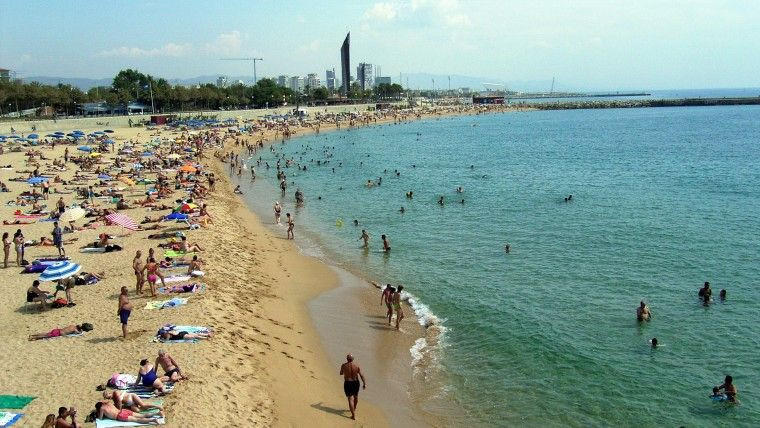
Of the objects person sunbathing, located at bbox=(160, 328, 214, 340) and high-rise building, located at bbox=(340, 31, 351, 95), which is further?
high-rise building, located at bbox=(340, 31, 351, 95)

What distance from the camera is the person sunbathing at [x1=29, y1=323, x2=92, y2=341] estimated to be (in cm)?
1306

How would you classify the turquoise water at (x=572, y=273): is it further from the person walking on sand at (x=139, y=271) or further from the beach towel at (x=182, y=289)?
the person walking on sand at (x=139, y=271)

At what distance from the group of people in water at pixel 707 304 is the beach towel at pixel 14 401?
45.0ft

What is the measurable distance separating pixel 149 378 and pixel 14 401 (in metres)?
2.29

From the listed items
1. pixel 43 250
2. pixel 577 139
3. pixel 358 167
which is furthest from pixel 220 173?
pixel 577 139

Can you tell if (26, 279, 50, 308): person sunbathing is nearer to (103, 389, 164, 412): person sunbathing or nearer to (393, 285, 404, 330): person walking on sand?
(103, 389, 164, 412): person sunbathing

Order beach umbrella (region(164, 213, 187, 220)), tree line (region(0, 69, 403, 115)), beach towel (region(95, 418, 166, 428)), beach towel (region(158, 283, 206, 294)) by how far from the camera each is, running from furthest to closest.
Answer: tree line (region(0, 69, 403, 115)) < beach umbrella (region(164, 213, 187, 220)) < beach towel (region(158, 283, 206, 294)) < beach towel (region(95, 418, 166, 428))

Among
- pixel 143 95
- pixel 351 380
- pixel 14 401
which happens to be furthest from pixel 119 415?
pixel 143 95

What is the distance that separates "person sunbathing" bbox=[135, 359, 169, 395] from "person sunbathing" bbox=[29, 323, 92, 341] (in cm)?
356

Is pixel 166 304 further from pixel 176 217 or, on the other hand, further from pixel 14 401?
pixel 176 217

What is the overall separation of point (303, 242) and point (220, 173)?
75.4 ft

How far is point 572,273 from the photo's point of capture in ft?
69.7

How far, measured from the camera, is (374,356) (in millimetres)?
14484

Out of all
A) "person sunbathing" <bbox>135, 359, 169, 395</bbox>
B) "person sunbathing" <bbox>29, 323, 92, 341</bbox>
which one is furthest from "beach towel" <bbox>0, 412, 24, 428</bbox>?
"person sunbathing" <bbox>29, 323, 92, 341</bbox>
